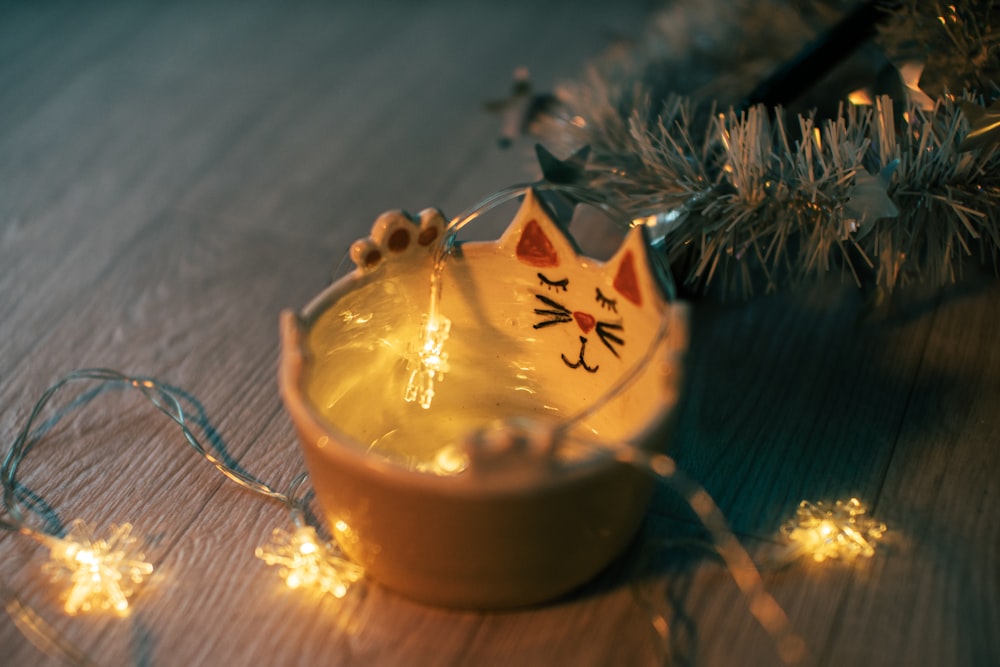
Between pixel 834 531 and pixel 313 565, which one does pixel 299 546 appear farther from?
pixel 834 531

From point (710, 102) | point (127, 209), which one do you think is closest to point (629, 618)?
point (710, 102)

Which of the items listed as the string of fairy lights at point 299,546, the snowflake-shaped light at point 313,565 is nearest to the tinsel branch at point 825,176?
the string of fairy lights at point 299,546

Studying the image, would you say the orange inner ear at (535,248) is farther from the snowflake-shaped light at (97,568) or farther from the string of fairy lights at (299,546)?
the snowflake-shaped light at (97,568)

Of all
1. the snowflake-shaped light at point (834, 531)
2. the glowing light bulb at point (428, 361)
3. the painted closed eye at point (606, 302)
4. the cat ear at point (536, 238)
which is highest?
the cat ear at point (536, 238)

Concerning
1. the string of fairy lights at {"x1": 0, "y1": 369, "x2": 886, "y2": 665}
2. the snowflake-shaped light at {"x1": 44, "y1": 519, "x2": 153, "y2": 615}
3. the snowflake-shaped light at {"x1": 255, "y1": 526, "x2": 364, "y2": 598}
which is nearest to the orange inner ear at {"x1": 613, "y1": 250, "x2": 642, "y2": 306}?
the string of fairy lights at {"x1": 0, "y1": 369, "x2": 886, "y2": 665}

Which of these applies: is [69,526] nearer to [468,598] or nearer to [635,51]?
[468,598]

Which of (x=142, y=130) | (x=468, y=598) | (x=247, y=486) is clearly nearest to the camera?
(x=468, y=598)

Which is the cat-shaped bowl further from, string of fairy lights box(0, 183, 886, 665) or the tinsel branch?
the tinsel branch
